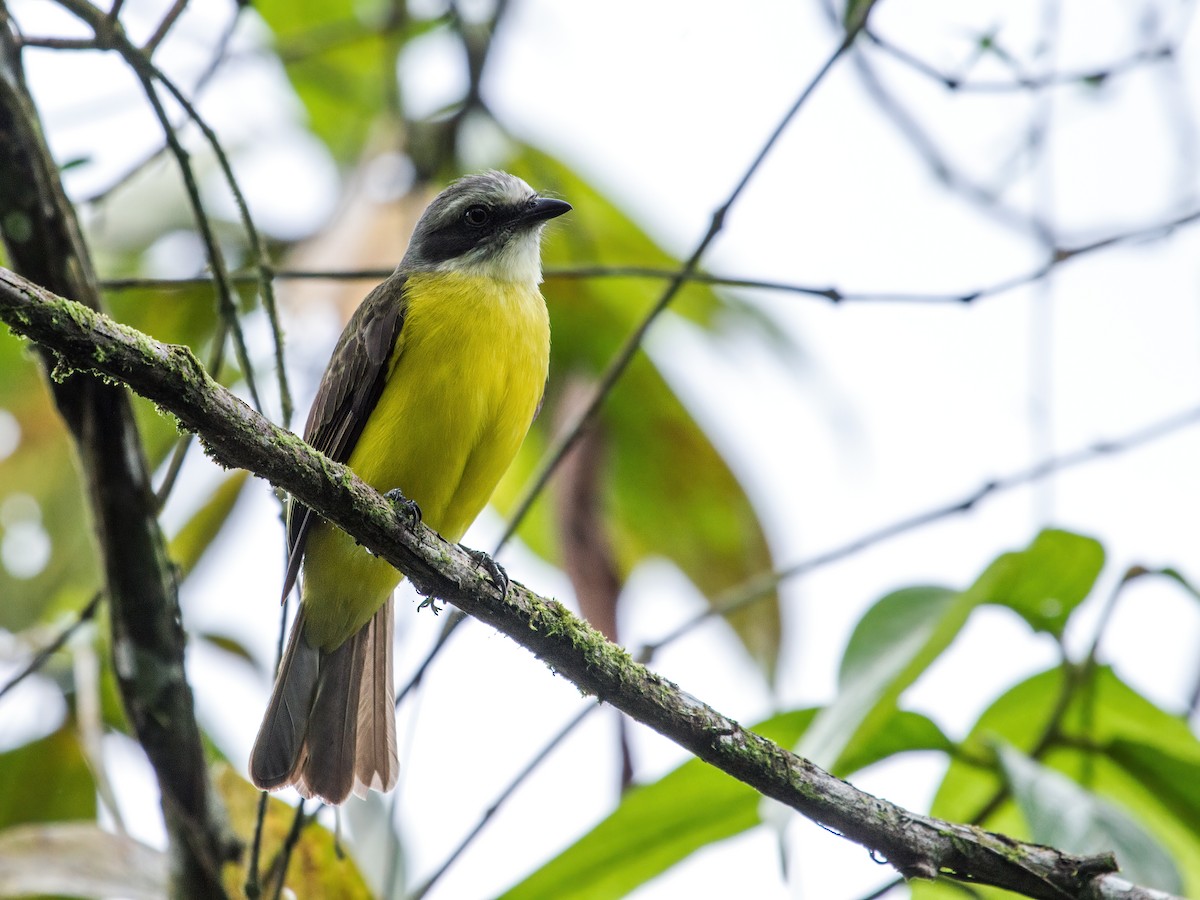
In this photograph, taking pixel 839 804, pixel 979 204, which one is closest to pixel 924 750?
pixel 839 804

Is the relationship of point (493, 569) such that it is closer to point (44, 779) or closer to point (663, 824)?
point (663, 824)

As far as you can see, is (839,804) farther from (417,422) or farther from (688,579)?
(688,579)

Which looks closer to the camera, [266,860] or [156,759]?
[156,759]

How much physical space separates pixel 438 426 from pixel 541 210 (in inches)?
46.0

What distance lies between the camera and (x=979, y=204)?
4695mm

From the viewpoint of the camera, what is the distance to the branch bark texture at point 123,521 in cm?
280

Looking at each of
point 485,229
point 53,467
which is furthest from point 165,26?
point 53,467

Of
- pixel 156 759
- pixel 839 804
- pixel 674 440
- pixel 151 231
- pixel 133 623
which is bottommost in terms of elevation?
pixel 839 804

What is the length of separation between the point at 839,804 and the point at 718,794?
70cm

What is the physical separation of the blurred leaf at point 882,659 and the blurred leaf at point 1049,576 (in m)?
0.14

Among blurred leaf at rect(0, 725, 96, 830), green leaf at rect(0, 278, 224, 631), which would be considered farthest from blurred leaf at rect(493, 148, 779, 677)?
blurred leaf at rect(0, 725, 96, 830)

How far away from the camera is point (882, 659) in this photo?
3109mm

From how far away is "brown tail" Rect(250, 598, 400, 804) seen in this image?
376 centimetres

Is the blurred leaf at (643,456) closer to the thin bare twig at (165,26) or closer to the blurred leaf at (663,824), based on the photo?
the blurred leaf at (663,824)
